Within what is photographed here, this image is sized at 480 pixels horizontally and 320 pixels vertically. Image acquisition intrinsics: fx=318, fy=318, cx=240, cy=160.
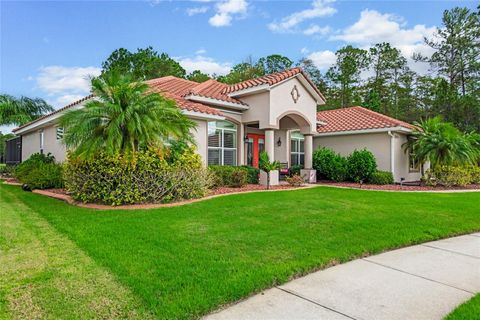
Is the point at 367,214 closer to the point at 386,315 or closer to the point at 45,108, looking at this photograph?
the point at 386,315

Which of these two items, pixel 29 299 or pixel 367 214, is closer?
pixel 29 299

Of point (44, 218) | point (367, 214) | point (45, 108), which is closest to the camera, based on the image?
point (44, 218)

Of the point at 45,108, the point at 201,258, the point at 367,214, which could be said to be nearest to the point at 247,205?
the point at 367,214

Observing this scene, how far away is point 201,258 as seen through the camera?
4934mm

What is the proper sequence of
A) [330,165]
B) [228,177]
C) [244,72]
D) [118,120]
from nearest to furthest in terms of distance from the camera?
[118,120], [228,177], [330,165], [244,72]

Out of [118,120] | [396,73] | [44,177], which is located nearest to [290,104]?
[118,120]

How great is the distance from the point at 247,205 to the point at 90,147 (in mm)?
4797

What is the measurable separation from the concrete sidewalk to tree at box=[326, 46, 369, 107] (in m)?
39.4

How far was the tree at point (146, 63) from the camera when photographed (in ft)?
127

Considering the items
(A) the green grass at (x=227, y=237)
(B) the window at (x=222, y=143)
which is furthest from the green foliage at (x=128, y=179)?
(B) the window at (x=222, y=143)

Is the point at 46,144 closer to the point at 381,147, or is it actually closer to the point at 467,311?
the point at 381,147

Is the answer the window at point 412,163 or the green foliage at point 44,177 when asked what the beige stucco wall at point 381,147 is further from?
the green foliage at point 44,177

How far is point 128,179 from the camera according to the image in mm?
9320

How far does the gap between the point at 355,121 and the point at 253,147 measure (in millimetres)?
7083
